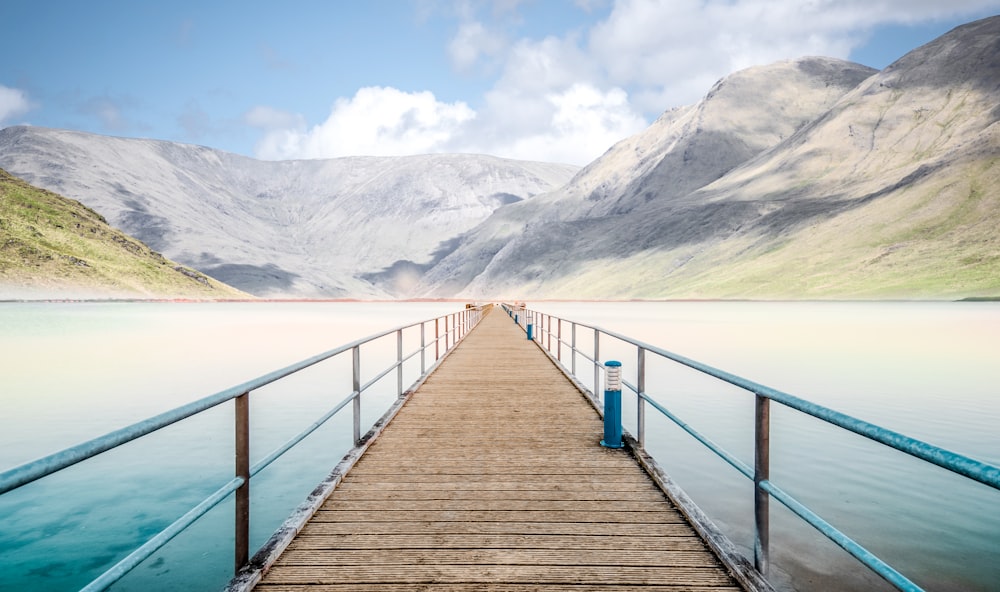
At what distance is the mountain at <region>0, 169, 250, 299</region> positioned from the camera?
331 ft

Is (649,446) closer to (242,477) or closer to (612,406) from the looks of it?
(612,406)

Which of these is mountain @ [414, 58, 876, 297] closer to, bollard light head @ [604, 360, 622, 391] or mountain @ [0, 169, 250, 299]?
mountain @ [0, 169, 250, 299]

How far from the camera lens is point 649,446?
12000 mm

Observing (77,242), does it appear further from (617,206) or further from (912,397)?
(912,397)

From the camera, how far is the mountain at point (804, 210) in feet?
304

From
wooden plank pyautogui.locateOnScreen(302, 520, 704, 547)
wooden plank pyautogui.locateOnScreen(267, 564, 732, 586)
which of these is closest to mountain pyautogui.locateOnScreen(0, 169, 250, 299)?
wooden plank pyautogui.locateOnScreen(302, 520, 704, 547)

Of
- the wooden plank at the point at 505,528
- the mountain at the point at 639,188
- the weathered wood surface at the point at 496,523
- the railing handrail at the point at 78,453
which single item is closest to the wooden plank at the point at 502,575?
the weathered wood surface at the point at 496,523

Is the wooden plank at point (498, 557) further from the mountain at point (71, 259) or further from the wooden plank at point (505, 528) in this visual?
the mountain at point (71, 259)

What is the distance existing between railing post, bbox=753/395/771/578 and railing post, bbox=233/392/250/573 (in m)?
2.98

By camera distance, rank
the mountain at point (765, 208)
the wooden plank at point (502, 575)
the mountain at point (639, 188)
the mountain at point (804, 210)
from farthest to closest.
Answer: the mountain at point (639, 188), the mountain at point (765, 208), the mountain at point (804, 210), the wooden plank at point (502, 575)

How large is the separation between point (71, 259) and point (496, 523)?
411 feet

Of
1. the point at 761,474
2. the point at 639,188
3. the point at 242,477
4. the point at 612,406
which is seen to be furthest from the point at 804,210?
the point at 242,477

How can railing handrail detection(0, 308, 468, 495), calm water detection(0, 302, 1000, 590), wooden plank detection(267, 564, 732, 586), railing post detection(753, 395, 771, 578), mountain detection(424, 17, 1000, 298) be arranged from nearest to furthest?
railing handrail detection(0, 308, 468, 495), railing post detection(753, 395, 771, 578), wooden plank detection(267, 564, 732, 586), calm water detection(0, 302, 1000, 590), mountain detection(424, 17, 1000, 298)

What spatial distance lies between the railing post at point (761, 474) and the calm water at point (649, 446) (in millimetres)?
2469
